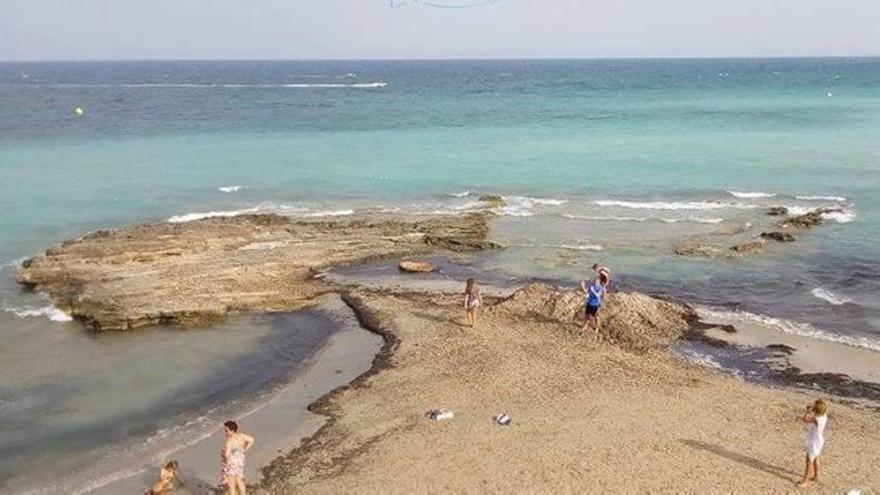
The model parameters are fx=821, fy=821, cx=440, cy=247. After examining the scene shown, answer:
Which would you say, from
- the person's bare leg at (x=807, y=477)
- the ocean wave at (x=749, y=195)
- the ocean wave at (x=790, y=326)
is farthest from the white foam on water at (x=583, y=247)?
the person's bare leg at (x=807, y=477)

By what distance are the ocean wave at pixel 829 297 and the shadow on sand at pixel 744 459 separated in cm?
1236

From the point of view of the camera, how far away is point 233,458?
14.3 metres

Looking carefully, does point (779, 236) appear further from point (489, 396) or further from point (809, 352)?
point (489, 396)

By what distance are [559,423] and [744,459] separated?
3.69 meters

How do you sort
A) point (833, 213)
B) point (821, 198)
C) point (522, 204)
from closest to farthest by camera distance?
point (833, 213) < point (522, 204) < point (821, 198)

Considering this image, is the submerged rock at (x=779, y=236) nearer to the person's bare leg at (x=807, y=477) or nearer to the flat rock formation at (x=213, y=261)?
the flat rock formation at (x=213, y=261)

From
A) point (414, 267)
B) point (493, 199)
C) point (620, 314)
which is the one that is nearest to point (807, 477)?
point (620, 314)

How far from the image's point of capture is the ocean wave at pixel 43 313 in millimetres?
24859

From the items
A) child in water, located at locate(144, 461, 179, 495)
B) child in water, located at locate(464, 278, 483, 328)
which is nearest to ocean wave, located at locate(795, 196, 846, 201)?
child in water, located at locate(464, 278, 483, 328)

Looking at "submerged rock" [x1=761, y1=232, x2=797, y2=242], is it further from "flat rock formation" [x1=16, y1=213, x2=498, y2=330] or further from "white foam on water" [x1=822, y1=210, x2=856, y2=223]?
"flat rock formation" [x1=16, y1=213, x2=498, y2=330]

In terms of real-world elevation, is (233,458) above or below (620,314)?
above

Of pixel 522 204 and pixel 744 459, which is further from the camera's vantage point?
pixel 522 204

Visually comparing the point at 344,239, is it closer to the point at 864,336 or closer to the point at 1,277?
the point at 1,277

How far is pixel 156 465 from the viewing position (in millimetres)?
16391
